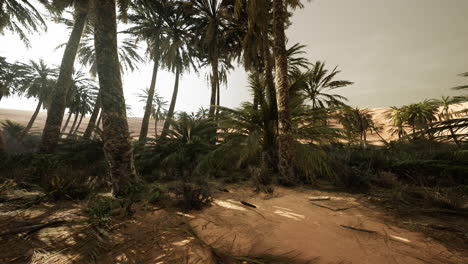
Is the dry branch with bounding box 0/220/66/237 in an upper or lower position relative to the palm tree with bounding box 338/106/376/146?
lower

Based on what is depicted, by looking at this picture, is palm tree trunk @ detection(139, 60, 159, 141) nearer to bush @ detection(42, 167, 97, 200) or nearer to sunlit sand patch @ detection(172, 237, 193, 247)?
bush @ detection(42, 167, 97, 200)

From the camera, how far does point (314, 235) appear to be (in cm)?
175

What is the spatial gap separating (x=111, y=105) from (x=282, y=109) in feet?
12.3

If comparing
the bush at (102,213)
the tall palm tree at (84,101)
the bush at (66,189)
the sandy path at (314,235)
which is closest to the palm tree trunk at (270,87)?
the sandy path at (314,235)

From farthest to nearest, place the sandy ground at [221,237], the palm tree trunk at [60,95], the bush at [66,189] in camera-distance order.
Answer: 1. the palm tree trunk at [60,95]
2. the bush at [66,189]
3. the sandy ground at [221,237]

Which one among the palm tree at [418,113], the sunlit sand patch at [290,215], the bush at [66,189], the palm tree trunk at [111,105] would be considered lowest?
the bush at [66,189]

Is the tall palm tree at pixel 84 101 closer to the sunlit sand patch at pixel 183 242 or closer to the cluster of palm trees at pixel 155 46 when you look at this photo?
the cluster of palm trees at pixel 155 46

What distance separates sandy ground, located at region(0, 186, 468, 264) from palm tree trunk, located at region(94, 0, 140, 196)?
2.74ft

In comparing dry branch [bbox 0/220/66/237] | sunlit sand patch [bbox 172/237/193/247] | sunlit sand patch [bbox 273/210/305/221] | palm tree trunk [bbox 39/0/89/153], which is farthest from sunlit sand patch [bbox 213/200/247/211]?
palm tree trunk [bbox 39/0/89/153]

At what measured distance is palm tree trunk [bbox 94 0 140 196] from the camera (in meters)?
3.08

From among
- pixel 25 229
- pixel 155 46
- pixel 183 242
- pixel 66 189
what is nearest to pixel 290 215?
pixel 183 242

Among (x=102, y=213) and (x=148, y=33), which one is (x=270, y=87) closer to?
(x=102, y=213)

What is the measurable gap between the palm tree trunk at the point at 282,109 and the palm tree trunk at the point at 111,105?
3252 millimetres

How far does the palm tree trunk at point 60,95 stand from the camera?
19.7 feet
